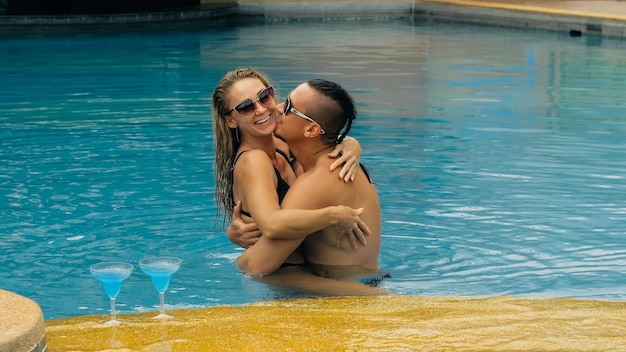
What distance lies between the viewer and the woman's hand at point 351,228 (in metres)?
4.96

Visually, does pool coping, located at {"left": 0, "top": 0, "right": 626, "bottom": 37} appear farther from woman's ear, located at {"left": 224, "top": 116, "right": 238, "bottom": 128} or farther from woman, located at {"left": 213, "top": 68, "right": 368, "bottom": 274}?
woman's ear, located at {"left": 224, "top": 116, "right": 238, "bottom": 128}

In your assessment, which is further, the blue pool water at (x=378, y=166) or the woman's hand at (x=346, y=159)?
the blue pool water at (x=378, y=166)

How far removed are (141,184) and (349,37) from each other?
37.8ft

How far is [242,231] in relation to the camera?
17.2ft

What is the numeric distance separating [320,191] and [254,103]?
559 mm

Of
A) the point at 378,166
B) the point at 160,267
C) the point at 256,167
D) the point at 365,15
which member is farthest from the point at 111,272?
the point at 365,15

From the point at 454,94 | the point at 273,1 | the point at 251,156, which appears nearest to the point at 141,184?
the point at 251,156

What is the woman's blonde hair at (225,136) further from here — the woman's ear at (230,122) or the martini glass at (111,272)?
the martini glass at (111,272)

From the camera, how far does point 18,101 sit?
41.0ft

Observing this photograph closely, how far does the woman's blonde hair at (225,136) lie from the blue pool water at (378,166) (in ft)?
1.57

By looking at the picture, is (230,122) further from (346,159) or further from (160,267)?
(160,267)

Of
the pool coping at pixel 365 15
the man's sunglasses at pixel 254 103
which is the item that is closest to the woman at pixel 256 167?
the man's sunglasses at pixel 254 103

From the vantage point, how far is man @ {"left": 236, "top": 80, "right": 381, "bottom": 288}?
4.98m

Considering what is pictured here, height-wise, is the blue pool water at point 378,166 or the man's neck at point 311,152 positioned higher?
the man's neck at point 311,152
